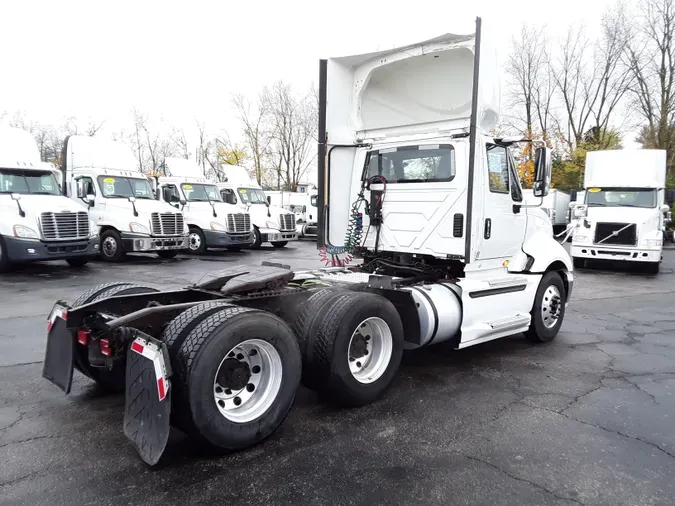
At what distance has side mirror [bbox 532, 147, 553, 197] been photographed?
5535 mm

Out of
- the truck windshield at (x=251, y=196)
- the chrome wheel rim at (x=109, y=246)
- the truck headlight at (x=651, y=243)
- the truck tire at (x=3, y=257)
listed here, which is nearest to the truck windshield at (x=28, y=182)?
the truck tire at (x=3, y=257)

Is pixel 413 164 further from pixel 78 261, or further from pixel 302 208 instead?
pixel 302 208

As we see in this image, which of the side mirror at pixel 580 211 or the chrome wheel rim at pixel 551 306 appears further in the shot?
the side mirror at pixel 580 211

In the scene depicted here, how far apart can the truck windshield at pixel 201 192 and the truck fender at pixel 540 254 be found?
14.0 m

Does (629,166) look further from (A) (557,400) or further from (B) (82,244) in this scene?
(B) (82,244)

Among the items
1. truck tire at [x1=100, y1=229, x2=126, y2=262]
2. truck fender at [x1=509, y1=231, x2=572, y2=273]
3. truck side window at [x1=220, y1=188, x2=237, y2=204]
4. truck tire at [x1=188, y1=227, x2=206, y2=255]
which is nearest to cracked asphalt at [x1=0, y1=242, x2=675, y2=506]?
truck fender at [x1=509, y1=231, x2=572, y2=273]

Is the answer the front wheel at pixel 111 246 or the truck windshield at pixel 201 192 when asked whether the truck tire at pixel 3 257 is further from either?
the truck windshield at pixel 201 192

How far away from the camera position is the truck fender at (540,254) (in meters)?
6.32

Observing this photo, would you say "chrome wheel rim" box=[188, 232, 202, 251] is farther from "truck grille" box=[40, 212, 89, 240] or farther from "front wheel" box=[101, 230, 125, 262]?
"truck grille" box=[40, 212, 89, 240]

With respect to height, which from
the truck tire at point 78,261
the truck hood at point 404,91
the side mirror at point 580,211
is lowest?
the truck tire at point 78,261

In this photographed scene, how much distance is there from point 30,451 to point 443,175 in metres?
4.59

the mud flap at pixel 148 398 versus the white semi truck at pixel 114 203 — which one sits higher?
the white semi truck at pixel 114 203

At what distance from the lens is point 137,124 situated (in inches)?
1938

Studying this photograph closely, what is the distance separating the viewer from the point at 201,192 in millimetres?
18359
